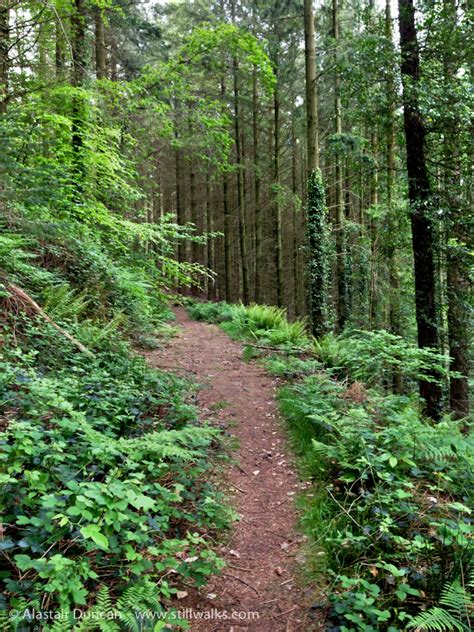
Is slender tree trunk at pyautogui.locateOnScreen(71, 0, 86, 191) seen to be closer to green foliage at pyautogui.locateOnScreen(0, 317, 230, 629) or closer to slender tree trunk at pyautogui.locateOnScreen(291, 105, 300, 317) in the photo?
green foliage at pyautogui.locateOnScreen(0, 317, 230, 629)

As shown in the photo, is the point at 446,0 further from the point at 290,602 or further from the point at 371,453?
the point at 290,602

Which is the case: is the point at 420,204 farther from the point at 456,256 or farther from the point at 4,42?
the point at 4,42

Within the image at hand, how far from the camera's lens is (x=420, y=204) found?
7227 millimetres

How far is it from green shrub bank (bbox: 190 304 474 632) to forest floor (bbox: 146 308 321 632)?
0.59 ft

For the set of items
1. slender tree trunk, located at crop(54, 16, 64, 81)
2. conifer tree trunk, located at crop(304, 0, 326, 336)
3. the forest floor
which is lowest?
the forest floor

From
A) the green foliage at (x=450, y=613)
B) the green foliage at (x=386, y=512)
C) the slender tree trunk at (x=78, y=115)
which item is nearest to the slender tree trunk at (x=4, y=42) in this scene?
the slender tree trunk at (x=78, y=115)

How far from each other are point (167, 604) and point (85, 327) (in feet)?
12.7

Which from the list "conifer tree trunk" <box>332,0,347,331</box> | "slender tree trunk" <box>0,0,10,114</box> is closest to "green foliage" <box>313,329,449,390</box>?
"conifer tree trunk" <box>332,0,347,331</box>

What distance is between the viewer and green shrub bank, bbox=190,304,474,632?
2.04 metres

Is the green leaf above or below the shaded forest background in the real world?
below

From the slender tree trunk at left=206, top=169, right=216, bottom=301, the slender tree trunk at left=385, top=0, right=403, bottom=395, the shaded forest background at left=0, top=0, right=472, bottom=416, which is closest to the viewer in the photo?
the shaded forest background at left=0, top=0, right=472, bottom=416

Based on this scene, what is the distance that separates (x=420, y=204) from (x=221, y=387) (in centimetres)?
509

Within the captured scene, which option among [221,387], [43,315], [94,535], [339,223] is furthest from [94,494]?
[339,223]

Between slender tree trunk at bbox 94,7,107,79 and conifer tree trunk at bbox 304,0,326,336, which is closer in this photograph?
conifer tree trunk at bbox 304,0,326,336
